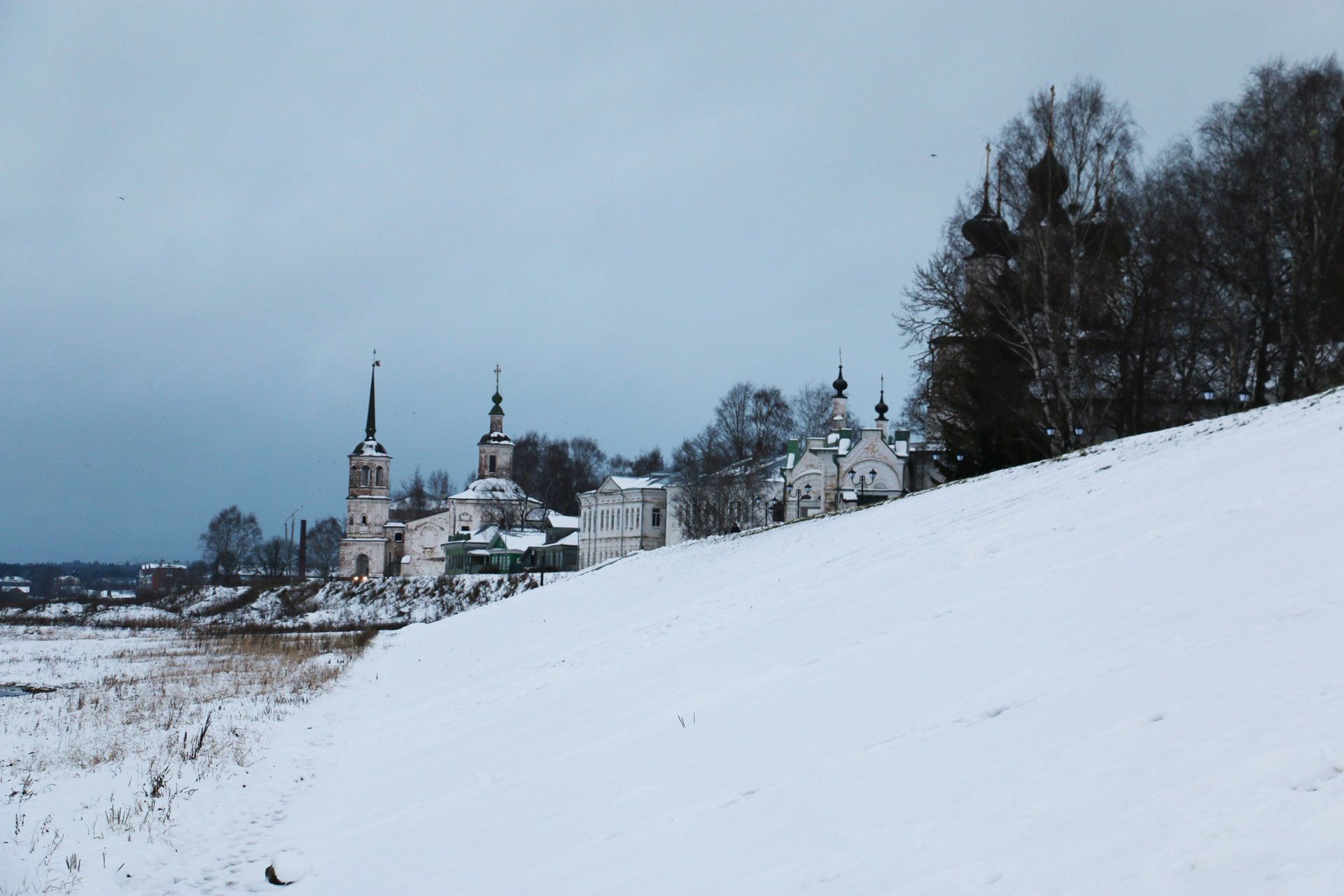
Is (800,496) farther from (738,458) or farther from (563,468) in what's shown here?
(563,468)

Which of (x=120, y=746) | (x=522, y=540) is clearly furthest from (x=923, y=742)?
(x=522, y=540)

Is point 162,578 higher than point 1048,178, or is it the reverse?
point 1048,178

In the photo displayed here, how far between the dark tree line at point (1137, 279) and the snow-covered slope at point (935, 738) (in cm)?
1285

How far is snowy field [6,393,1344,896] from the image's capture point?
4.32 m

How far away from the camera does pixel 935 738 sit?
6.05 meters

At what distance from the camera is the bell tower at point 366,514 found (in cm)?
9456

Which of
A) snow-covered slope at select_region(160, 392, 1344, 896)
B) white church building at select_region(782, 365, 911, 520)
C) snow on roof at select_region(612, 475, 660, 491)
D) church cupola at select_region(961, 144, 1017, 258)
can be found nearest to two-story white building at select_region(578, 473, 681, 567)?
snow on roof at select_region(612, 475, 660, 491)

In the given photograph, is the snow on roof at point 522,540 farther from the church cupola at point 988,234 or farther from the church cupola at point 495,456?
the church cupola at point 988,234

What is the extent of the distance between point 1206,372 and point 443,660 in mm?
25517

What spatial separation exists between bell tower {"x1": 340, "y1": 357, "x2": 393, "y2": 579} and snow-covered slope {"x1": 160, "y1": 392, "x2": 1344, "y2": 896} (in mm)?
83997

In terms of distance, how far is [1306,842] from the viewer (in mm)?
3680

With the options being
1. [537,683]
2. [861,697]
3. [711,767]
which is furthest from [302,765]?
[861,697]

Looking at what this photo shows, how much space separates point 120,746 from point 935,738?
8.78 meters

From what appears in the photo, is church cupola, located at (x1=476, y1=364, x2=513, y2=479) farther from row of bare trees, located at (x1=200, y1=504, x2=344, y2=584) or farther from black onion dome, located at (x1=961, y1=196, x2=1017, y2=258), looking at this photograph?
black onion dome, located at (x1=961, y1=196, x2=1017, y2=258)
